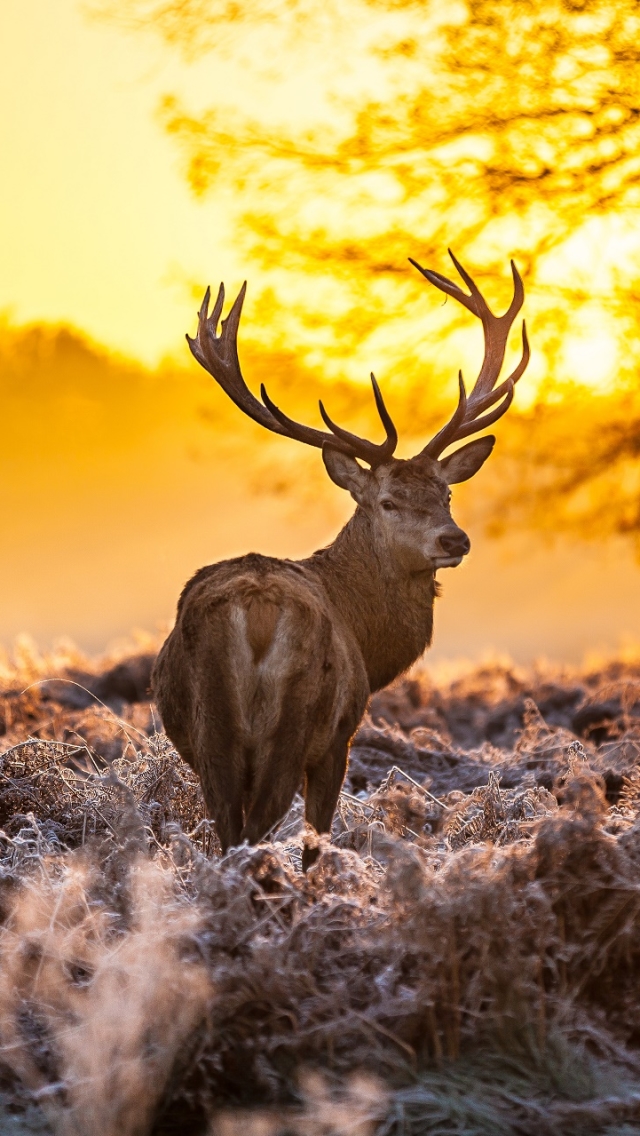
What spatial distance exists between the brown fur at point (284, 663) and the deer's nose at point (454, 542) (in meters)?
0.01

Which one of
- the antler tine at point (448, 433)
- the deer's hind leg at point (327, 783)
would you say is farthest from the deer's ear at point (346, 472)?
the deer's hind leg at point (327, 783)

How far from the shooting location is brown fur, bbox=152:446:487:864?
634 cm

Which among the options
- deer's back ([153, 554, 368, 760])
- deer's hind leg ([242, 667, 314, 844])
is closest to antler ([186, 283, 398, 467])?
deer's back ([153, 554, 368, 760])

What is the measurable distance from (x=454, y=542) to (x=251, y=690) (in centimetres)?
183

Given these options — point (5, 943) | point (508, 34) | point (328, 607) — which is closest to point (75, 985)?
point (5, 943)

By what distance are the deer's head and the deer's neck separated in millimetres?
81

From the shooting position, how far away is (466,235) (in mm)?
14375

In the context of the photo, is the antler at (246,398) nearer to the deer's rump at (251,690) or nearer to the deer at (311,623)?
the deer at (311,623)

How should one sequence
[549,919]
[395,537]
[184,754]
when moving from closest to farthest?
[549,919], [184,754], [395,537]

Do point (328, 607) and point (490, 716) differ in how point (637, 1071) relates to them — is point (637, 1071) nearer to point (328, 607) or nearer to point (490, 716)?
point (328, 607)

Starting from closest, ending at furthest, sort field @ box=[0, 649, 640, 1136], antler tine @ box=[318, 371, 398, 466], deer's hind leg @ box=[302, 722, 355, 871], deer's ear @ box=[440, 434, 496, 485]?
field @ box=[0, 649, 640, 1136]
deer's hind leg @ box=[302, 722, 355, 871]
antler tine @ box=[318, 371, 398, 466]
deer's ear @ box=[440, 434, 496, 485]

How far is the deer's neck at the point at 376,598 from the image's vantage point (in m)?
7.89

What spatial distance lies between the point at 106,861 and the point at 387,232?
9.07 metres

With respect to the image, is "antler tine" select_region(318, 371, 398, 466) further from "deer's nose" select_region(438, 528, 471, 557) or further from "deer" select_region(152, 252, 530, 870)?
"deer's nose" select_region(438, 528, 471, 557)
